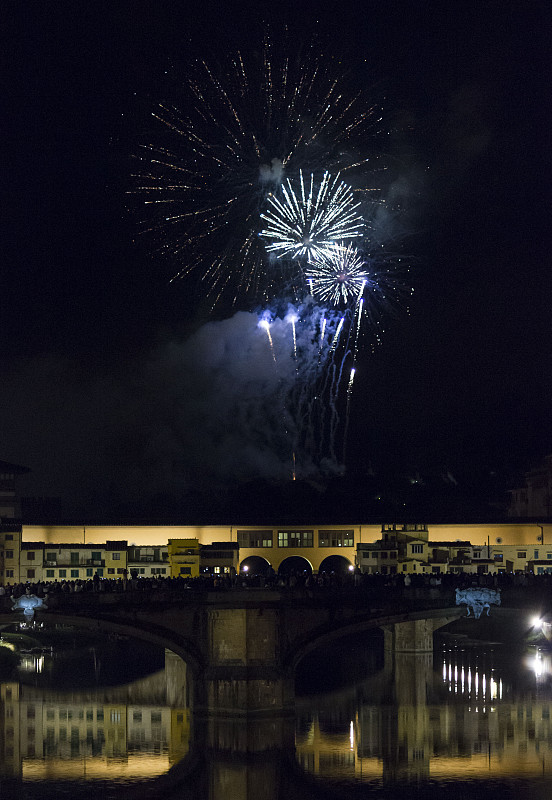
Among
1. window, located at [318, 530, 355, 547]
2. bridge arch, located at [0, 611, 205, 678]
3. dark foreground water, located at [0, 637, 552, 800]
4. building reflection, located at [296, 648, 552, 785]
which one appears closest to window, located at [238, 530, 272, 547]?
window, located at [318, 530, 355, 547]

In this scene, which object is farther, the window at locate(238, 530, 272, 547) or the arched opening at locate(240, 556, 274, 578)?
the arched opening at locate(240, 556, 274, 578)

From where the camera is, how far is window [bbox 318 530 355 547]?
364 ft

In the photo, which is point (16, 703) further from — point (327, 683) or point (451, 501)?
point (451, 501)

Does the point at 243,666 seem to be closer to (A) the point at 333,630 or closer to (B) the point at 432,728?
(A) the point at 333,630

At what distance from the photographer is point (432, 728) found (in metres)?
69.8

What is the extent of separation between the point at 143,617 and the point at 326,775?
15.7 meters

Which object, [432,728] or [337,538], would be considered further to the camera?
[337,538]

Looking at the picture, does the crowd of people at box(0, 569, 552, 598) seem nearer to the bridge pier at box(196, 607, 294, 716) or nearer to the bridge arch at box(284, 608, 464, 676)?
the bridge arch at box(284, 608, 464, 676)

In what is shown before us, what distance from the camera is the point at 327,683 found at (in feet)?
287

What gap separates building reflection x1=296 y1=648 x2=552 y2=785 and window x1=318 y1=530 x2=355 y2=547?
19914 millimetres

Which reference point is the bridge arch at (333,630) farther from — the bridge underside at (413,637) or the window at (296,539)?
the window at (296,539)

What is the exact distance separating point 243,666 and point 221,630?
2.47 metres

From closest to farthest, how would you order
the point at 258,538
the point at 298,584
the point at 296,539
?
the point at 298,584 < the point at 258,538 < the point at 296,539

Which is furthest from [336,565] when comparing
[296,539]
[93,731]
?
[93,731]
